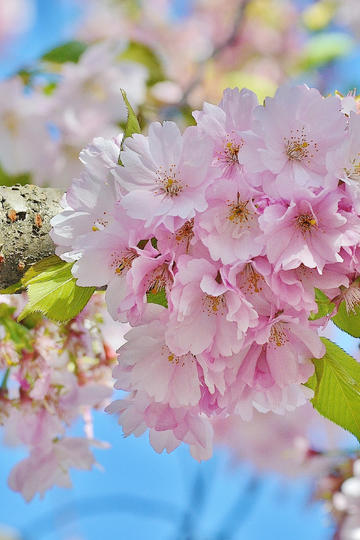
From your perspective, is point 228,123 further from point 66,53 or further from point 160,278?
point 66,53

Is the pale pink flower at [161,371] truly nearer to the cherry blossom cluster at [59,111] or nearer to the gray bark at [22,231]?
the gray bark at [22,231]

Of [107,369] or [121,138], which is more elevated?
[121,138]

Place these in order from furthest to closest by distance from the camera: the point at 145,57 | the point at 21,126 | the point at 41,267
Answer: the point at 145,57
the point at 21,126
the point at 41,267

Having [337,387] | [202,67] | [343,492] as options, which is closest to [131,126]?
[337,387]

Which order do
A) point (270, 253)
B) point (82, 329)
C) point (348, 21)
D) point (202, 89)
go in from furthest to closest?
1. point (348, 21)
2. point (202, 89)
3. point (82, 329)
4. point (270, 253)

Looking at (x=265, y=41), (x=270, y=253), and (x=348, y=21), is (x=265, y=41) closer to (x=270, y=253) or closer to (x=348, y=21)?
(x=348, y=21)

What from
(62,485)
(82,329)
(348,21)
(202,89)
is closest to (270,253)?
(82,329)
